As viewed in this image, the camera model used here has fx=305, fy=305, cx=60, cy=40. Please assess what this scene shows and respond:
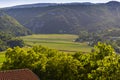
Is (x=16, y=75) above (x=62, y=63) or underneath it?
above

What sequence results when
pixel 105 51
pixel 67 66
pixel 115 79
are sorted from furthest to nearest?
pixel 67 66 < pixel 105 51 < pixel 115 79

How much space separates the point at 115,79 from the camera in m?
31.5

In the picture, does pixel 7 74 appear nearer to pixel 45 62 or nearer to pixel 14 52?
pixel 45 62

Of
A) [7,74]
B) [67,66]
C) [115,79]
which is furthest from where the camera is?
[67,66]

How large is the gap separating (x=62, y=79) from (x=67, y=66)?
2.85 m

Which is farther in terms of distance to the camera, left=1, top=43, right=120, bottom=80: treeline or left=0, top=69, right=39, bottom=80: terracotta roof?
left=1, top=43, right=120, bottom=80: treeline

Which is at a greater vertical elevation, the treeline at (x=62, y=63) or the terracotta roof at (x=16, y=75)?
the terracotta roof at (x=16, y=75)

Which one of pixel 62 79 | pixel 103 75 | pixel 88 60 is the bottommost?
pixel 62 79

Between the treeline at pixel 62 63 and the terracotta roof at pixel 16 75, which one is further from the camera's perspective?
the treeline at pixel 62 63

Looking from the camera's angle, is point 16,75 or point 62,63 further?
point 62,63

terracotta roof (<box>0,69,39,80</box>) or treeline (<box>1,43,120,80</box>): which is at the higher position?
terracotta roof (<box>0,69,39,80</box>)

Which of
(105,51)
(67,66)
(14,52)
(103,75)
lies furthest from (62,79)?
(103,75)

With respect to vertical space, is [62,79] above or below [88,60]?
below

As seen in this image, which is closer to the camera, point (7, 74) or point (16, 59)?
point (7, 74)
